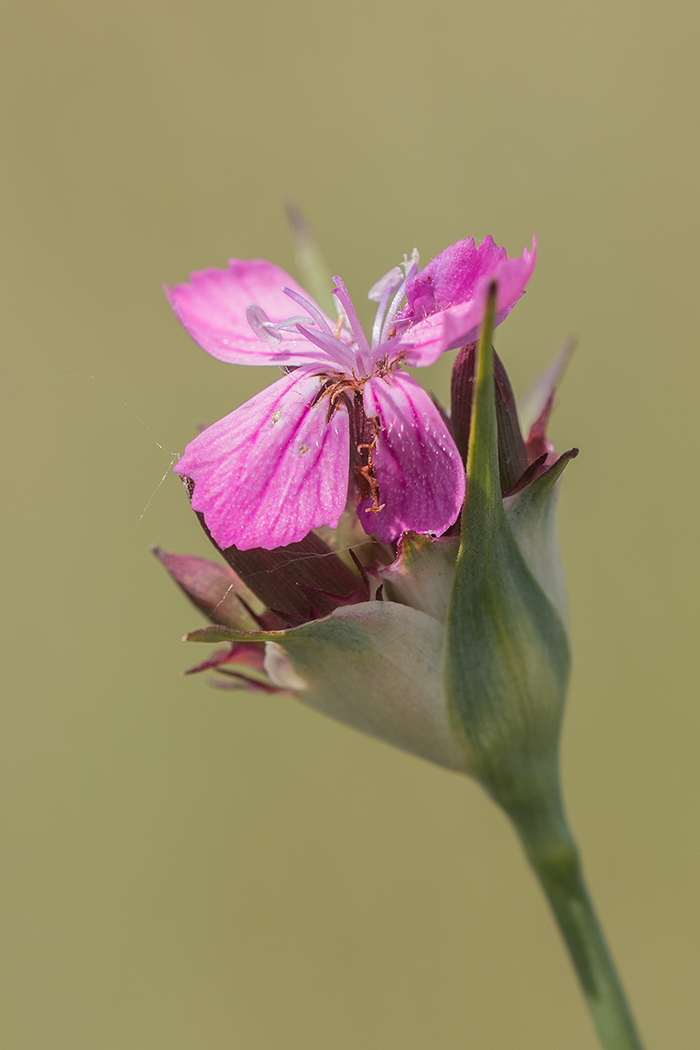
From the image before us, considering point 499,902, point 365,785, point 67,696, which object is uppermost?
point 67,696

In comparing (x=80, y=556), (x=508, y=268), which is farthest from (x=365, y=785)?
(x=508, y=268)

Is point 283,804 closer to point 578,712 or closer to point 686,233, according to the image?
point 578,712

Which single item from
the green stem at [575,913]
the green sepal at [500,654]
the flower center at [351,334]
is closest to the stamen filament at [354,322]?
the flower center at [351,334]

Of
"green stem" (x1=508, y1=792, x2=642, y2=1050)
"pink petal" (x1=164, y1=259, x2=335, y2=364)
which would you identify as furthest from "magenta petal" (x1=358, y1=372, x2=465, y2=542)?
"green stem" (x1=508, y1=792, x2=642, y2=1050)

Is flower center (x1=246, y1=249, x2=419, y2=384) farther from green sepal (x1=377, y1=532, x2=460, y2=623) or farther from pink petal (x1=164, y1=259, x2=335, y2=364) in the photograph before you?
green sepal (x1=377, y1=532, x2=460, y2=623)

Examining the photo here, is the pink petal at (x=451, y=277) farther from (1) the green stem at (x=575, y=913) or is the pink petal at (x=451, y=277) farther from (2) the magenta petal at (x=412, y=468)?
(1) the green stem at (x=575, y=913)

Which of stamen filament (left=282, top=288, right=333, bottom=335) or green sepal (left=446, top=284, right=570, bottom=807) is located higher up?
stamen filament (left=282, top=288, right=333, bottom=335)

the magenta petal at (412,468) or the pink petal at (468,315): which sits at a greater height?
the pink petal at (468,315)
